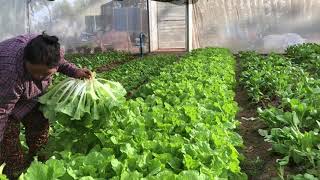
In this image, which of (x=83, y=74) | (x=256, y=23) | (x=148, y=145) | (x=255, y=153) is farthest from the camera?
(x=256, y=23)

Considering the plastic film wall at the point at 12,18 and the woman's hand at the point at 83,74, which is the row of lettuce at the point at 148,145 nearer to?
the woman's hand at the point at 83,74

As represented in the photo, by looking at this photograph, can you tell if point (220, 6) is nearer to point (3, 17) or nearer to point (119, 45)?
point (119, 45)

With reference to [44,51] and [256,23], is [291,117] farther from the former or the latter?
[256,23]

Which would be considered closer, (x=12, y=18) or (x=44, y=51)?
(x=44, y=51)

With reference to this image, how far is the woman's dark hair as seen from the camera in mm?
3680

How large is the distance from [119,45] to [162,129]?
16128 millimetres

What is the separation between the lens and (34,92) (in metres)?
4.39

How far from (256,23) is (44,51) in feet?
53.6

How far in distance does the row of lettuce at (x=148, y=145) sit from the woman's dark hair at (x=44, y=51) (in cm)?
56

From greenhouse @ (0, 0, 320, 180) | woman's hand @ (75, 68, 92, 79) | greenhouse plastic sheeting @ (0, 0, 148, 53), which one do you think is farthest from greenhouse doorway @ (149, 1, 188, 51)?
woman's hand @ (75, 68, 92, 79)

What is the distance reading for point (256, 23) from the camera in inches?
754

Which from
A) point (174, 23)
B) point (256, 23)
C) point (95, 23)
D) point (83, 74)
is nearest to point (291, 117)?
point (83, 74)

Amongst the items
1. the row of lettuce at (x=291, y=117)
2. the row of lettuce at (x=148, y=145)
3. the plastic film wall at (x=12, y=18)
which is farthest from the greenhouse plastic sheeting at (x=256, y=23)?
the row of lettuce at (x=148, y=145)

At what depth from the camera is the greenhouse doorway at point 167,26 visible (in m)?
19.8
